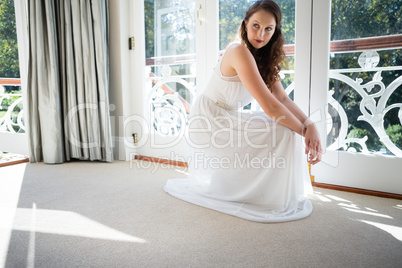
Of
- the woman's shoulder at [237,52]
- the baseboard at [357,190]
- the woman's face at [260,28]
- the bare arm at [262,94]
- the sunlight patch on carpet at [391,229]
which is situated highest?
the woman's face at [260,28]

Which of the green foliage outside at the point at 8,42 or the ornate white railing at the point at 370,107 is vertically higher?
the green foliage outside at the point at 8,42

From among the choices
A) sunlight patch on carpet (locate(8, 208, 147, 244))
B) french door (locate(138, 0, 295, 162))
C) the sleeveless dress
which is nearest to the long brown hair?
the sleeveless dress

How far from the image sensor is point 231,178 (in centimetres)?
173

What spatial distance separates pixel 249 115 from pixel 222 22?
38.7 inches

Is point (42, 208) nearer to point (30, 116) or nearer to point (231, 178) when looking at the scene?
point (231, 178)

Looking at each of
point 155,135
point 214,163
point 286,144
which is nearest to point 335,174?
point 286,144

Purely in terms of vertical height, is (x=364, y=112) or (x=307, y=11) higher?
(x=307, y=11)

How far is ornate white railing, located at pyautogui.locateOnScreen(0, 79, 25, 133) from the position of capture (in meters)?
3.35

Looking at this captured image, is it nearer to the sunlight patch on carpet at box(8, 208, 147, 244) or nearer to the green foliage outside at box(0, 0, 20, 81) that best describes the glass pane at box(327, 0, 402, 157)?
the sunlight patch on carpet at box(8, 208, 147, 244)

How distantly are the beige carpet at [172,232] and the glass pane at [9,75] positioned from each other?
1.60 metres

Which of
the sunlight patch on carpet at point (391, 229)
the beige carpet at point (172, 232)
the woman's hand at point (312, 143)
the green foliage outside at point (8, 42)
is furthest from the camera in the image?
the green foliage outside at point (8, 42)

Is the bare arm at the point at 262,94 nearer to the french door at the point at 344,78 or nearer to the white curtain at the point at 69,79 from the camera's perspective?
the french door at the point at 344,78

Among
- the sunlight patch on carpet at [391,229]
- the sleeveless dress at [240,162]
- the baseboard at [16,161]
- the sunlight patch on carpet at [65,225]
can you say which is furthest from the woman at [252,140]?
the baseboard at [16,161]

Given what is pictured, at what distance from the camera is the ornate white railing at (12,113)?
3350 millimetres
